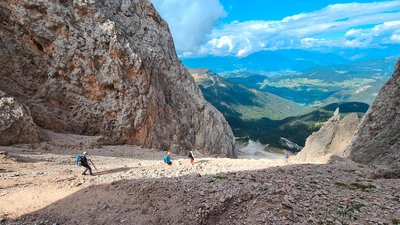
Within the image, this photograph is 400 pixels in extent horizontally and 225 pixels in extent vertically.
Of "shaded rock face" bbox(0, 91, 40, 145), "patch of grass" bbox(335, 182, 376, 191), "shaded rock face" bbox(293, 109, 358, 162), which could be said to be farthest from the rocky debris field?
"shaded rock face" bbox(293, 109, 358, 162)

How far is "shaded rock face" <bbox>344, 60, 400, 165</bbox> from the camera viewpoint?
17250mm

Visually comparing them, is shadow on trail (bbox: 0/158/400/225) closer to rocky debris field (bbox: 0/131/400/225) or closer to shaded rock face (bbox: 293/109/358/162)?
rocky debris field (bbox: 0/131/400/225)

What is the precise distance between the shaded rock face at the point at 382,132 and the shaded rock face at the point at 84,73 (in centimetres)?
2563

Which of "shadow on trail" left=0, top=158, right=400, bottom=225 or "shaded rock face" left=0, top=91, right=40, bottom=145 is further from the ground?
"shaded rock face" left=0, top=91, right=40, bottom=145

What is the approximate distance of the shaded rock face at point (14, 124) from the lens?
19844 millimetres

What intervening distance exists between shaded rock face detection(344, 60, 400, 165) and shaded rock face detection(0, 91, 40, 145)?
3041 cm

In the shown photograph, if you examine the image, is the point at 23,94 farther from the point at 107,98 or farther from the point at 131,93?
the point at 131,93

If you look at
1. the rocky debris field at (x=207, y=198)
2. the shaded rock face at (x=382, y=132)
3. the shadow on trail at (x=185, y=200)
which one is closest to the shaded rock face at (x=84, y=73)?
the rocky debris field at (x=207, y=198)

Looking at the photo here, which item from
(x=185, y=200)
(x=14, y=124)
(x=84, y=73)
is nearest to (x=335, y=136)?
(x=185, y=200)

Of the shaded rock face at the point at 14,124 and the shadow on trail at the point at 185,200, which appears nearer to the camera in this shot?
the shadow on trail at the point at 185,200

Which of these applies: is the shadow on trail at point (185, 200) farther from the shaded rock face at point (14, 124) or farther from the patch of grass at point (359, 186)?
the shaded rock face at point (14, 124)

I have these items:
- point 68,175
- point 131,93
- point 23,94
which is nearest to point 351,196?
point 68,175

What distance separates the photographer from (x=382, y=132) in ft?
62.6

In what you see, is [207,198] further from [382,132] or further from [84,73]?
[84,73]
